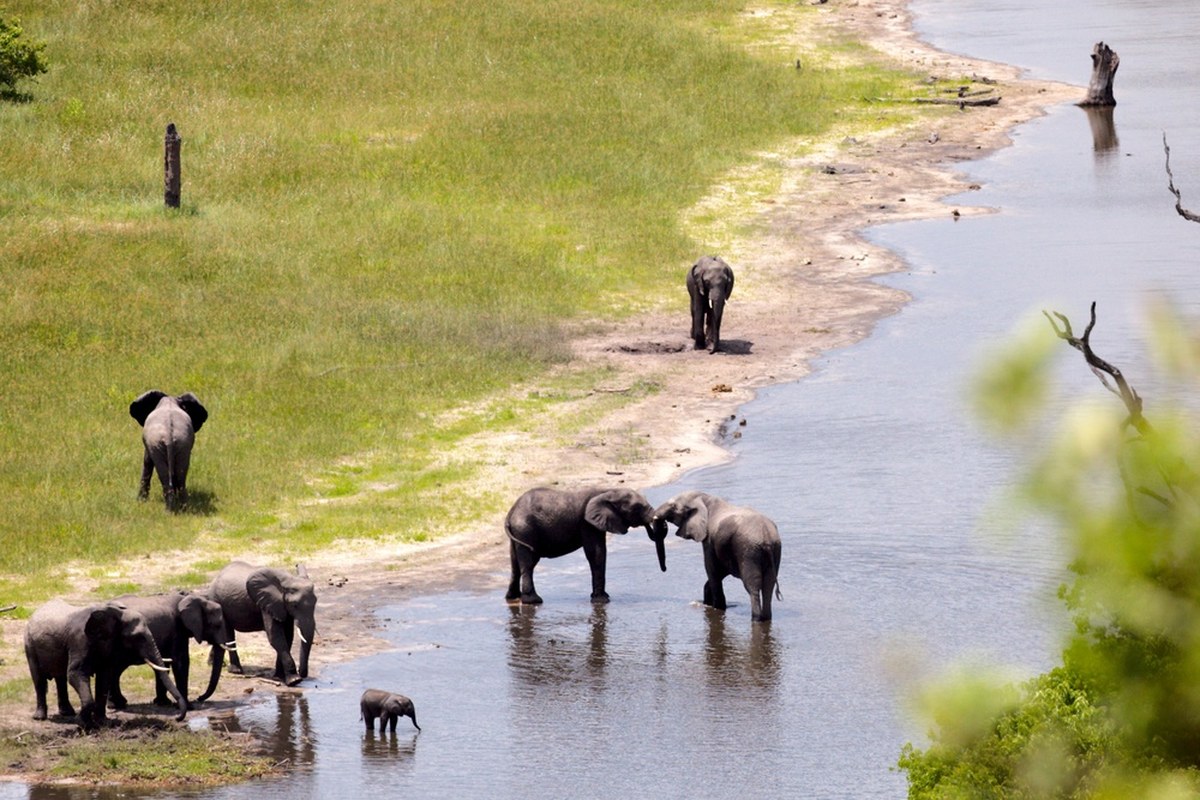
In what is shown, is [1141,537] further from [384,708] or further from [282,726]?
[282,726]

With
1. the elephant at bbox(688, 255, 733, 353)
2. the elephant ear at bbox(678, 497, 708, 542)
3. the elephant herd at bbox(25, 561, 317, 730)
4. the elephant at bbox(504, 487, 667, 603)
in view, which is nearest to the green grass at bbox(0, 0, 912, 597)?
the elephant at bbox(688, 255, 733, 353)

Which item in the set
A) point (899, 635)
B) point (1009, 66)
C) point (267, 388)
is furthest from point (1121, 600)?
point (1009, 66)

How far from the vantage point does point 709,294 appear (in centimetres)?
3294

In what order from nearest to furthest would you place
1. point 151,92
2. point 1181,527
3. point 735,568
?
point 1181,527
point 735,568
point 151,92

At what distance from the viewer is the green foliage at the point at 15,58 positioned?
4528 cm

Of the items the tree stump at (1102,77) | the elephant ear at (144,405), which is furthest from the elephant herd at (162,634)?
the tree stump at (1102,77)

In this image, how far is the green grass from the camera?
25266mm

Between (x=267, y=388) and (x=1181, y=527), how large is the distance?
24895 millimetres

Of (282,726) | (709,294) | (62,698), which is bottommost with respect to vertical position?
(282,726)

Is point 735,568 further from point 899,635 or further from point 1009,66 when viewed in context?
point 1009,66

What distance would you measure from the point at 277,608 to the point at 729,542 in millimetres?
→ 5047

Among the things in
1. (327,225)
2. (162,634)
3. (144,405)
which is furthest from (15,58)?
(162,634)

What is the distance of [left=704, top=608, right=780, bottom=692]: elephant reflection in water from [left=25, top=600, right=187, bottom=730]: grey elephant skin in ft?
17.2

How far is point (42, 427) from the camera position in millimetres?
26688
